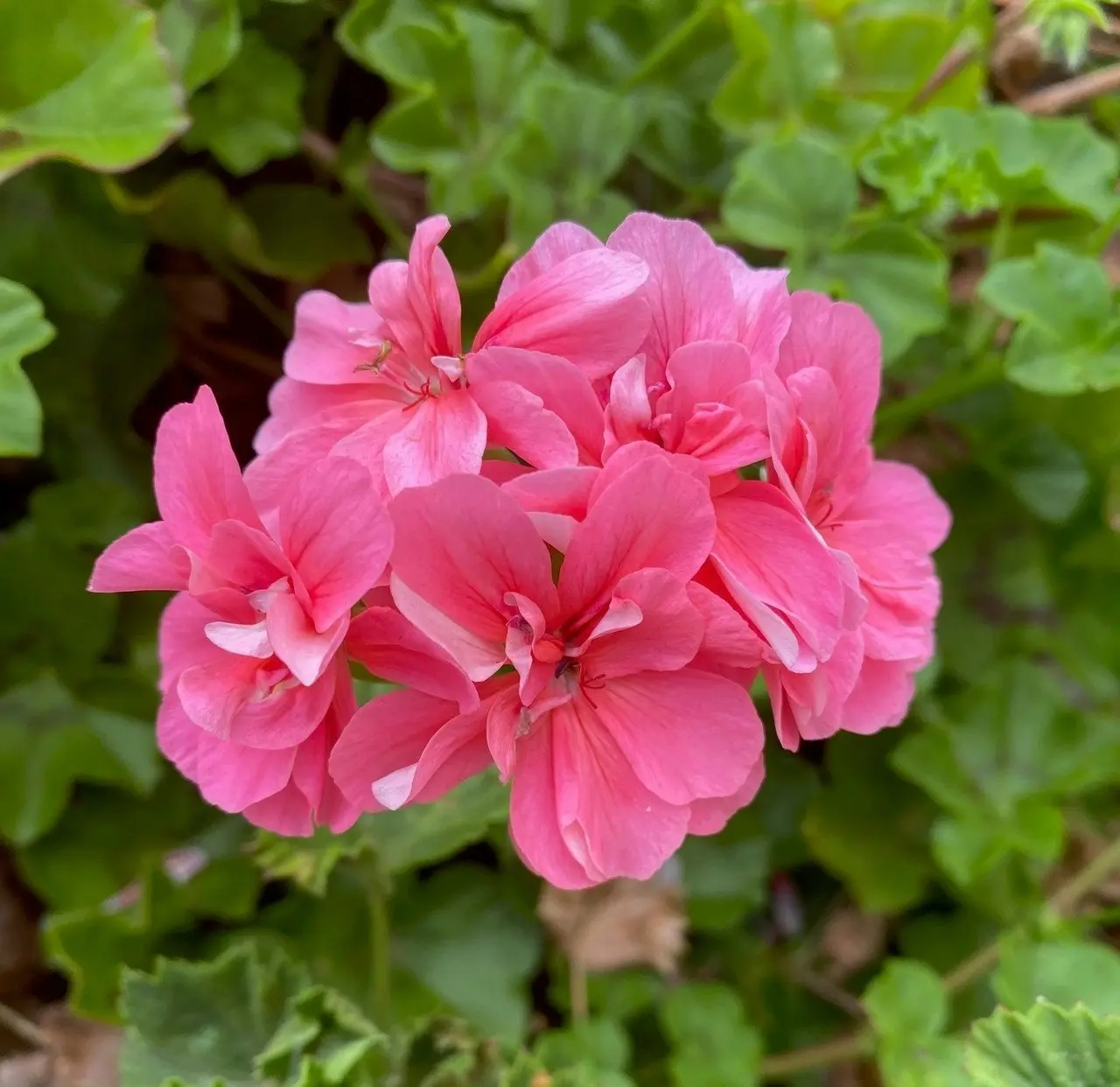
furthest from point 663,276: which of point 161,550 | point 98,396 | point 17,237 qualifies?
point 98,396

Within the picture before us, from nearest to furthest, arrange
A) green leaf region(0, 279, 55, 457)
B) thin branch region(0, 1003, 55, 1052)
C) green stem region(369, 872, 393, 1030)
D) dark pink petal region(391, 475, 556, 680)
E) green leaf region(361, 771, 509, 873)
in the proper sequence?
dark pink petal region(391, 475, 556, 680), green leaf region(0, 279, 55, 457), green leaf region(361, 771, 509, 873), green stem region(369, 872, 393, 1030), thin branch region(0, 1003, 55, 1052)

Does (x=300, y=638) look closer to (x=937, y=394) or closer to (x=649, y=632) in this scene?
(x=649, y=632)

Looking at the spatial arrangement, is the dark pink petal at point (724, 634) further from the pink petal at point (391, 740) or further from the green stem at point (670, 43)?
the green stem at point (670, 43)

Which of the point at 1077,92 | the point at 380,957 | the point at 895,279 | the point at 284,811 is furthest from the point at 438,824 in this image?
the point at 1077,92

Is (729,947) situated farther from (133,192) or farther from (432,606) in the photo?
(133,192)

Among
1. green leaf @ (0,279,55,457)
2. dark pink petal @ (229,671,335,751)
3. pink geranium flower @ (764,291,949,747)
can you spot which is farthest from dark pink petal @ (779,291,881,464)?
green leaf @ (0,279,55,457)

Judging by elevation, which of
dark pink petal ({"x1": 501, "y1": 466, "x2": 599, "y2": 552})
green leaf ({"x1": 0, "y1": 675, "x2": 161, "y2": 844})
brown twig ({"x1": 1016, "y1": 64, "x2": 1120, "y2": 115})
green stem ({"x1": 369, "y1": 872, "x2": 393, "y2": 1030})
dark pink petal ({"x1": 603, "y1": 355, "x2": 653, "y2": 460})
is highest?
dark pink petal ({"x1": 603, "y1": 355, "x2": 653, "y2": 460})

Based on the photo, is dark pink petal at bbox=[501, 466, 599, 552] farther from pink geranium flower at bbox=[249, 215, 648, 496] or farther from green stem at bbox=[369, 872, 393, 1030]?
green stem at bbox=[369, 872, 393, 1030]
